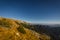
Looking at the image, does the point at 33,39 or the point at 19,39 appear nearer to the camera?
the point at 19,39

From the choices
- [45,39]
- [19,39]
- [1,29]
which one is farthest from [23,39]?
[45,39]

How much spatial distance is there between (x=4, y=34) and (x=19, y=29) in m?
4.60

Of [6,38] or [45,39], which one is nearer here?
[6,38]

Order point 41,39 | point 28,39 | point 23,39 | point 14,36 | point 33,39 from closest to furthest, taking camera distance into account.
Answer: point 14,36 < point 23,39 < point 28,39 < point 33,39 < point 41,39

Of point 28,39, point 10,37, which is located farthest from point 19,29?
point 10,37

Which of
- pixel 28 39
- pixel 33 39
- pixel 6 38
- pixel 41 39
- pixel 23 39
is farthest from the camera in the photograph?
pixel 41 39

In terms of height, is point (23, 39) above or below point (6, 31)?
below

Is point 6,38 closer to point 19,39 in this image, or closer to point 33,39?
point 19,39

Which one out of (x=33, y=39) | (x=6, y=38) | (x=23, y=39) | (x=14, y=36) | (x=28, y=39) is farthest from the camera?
(x=33, y=39)

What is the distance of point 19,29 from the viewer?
21062 millimetres

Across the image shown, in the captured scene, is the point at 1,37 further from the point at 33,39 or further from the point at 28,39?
the point at 33,39

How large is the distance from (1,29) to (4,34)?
1629 millimetres

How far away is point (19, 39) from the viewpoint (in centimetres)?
1748

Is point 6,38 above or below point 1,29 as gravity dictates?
below
